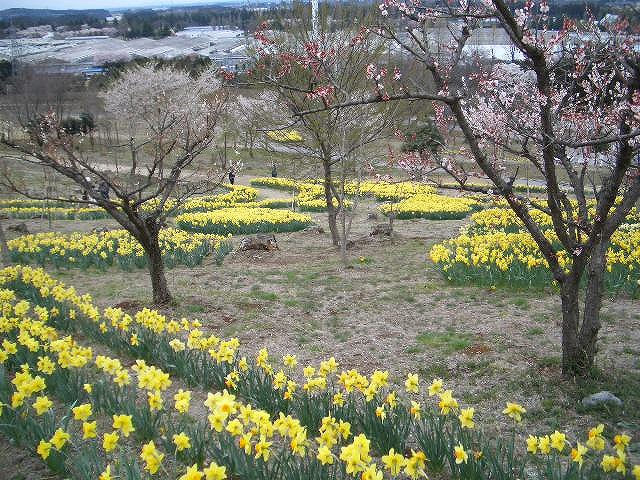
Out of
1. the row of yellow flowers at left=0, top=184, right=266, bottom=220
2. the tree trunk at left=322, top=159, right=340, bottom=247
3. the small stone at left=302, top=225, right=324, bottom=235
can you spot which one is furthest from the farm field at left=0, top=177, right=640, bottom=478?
the row of yellow flowers at left=0, top=184, right=266, bottom=220

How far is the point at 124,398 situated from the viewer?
437 cm

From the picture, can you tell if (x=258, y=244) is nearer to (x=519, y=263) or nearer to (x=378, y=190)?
(x=519, y=263)

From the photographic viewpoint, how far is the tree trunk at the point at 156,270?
7680 mm

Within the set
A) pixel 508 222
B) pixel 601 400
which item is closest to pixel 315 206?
pixel 508 222

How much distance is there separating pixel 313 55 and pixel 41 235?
10664 millimetres

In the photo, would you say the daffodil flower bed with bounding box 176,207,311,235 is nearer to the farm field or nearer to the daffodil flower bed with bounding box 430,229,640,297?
the farm field

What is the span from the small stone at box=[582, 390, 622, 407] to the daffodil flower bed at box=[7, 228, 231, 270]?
8.37m

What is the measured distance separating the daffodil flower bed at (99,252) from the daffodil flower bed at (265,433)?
5756 mm

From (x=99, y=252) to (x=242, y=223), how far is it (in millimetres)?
4927

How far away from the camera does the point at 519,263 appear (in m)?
8.41

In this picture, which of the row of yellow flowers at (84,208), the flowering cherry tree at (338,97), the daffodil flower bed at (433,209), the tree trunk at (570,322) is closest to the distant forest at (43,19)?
the row of yellow flowers at (84,208)

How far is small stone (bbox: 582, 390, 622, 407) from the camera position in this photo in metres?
4.39

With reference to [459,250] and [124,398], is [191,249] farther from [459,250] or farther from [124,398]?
[124,398]

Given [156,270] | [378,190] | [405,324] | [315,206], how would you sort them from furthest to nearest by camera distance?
1. [378,190]
2. [315,206]
3. [156,270]
4. [405,324]
